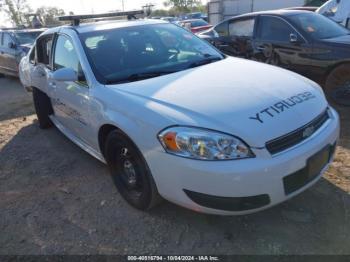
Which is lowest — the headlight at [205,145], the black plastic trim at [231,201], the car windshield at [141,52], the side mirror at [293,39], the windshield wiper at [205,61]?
the black plastic trim at [231,201]

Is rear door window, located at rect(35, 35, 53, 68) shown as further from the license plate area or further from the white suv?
the license plate area

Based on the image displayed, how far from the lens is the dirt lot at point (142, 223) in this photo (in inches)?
106

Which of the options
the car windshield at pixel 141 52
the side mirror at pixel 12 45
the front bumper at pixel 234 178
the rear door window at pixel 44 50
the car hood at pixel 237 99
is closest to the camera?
the front bumper at pixel 234 178

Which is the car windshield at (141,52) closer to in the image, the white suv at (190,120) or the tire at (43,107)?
the white suv at (190,120)

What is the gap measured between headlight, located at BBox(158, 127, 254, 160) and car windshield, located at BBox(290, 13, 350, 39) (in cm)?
398

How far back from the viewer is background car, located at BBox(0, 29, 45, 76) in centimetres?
1002

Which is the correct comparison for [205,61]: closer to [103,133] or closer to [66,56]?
[103,133]

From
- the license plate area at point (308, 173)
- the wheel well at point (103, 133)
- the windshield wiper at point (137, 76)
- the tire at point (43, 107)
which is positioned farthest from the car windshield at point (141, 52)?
the tire at point (43, 107)

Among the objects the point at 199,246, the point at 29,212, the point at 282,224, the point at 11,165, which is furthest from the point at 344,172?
the point at 11,165

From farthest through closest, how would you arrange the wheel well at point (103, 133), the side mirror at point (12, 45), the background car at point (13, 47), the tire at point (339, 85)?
1. the side mirror at point (12, 45)
2. the background car at point (13, 47)
3. the tire at point (339, 85)
4. the wheel well at point (103, 133)

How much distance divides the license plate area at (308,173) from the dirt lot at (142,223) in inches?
17.3

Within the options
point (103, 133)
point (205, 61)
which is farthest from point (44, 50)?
point (205, 61)

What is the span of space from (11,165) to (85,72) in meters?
1.89

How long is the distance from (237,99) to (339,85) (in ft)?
11.1
